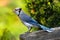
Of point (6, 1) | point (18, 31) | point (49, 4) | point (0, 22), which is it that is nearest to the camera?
point (49, 4)

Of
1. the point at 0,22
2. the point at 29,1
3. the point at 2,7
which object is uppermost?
the point at 2,7

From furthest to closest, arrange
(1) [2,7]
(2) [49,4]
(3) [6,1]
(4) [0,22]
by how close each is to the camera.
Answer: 1. (3) [6,1]
2. (1) [2,7]
3. (4) [0,22]
4. (2) [49,4]

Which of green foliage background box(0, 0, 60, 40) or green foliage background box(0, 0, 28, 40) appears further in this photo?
green foliage background box(0, 0, 28, 40)

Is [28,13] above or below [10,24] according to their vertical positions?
below

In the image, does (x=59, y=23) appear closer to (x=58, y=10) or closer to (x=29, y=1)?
(x=58, y=10)

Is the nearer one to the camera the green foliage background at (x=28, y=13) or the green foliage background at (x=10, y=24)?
the green foliage background at (x=28, y=13)

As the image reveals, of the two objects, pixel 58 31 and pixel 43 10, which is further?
pixel 43 10

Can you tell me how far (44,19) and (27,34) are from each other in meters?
1.14

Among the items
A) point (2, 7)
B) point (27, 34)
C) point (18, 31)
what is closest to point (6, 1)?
point (2, 7)

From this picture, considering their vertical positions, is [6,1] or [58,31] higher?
[6,1]

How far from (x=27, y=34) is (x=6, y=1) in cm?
449

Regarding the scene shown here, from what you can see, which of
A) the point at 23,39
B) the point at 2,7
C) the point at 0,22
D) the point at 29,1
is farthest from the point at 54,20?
the point at 2,7

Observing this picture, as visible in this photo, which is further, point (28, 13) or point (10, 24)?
point (10, 24)

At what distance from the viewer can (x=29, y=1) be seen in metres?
6.94
